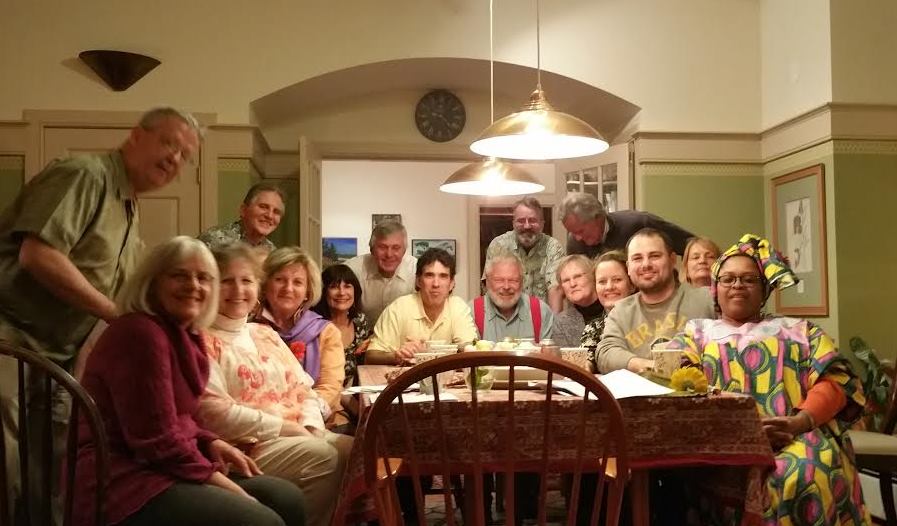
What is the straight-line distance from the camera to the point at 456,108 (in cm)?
575

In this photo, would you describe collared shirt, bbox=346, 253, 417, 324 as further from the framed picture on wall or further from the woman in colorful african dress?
the framed picture on wall

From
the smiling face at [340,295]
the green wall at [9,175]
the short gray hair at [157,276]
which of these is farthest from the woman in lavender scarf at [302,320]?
the green wall at [9,175]

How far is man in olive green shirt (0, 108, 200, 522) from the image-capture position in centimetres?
208

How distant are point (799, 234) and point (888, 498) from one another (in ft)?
7.64

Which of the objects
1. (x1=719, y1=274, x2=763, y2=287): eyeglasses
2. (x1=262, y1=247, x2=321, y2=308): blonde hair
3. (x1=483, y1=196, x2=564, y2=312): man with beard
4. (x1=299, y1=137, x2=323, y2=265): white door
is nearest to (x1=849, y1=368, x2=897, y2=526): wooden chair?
(x1=719, y1=274, x2=763, y2=287): eyeglasses

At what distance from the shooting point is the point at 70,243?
2.11m

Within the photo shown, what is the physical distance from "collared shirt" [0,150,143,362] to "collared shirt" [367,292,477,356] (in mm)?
1435

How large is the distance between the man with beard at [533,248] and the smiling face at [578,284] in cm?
83

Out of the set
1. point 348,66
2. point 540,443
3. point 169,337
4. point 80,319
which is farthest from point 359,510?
point 348,66

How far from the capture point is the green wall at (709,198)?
522 centimetres

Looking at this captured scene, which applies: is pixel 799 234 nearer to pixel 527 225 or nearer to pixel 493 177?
pixel 527 225

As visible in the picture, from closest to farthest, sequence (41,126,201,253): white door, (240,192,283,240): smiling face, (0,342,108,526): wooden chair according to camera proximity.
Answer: (0,342,108,526): wooden chair < (240,192,283,240): smiling face < (41,126,201,253): white door

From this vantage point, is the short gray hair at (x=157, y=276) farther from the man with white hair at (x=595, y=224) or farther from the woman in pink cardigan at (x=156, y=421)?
the man with white hair at (x=595, y=224)

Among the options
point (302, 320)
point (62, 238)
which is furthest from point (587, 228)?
point (62, 238)
